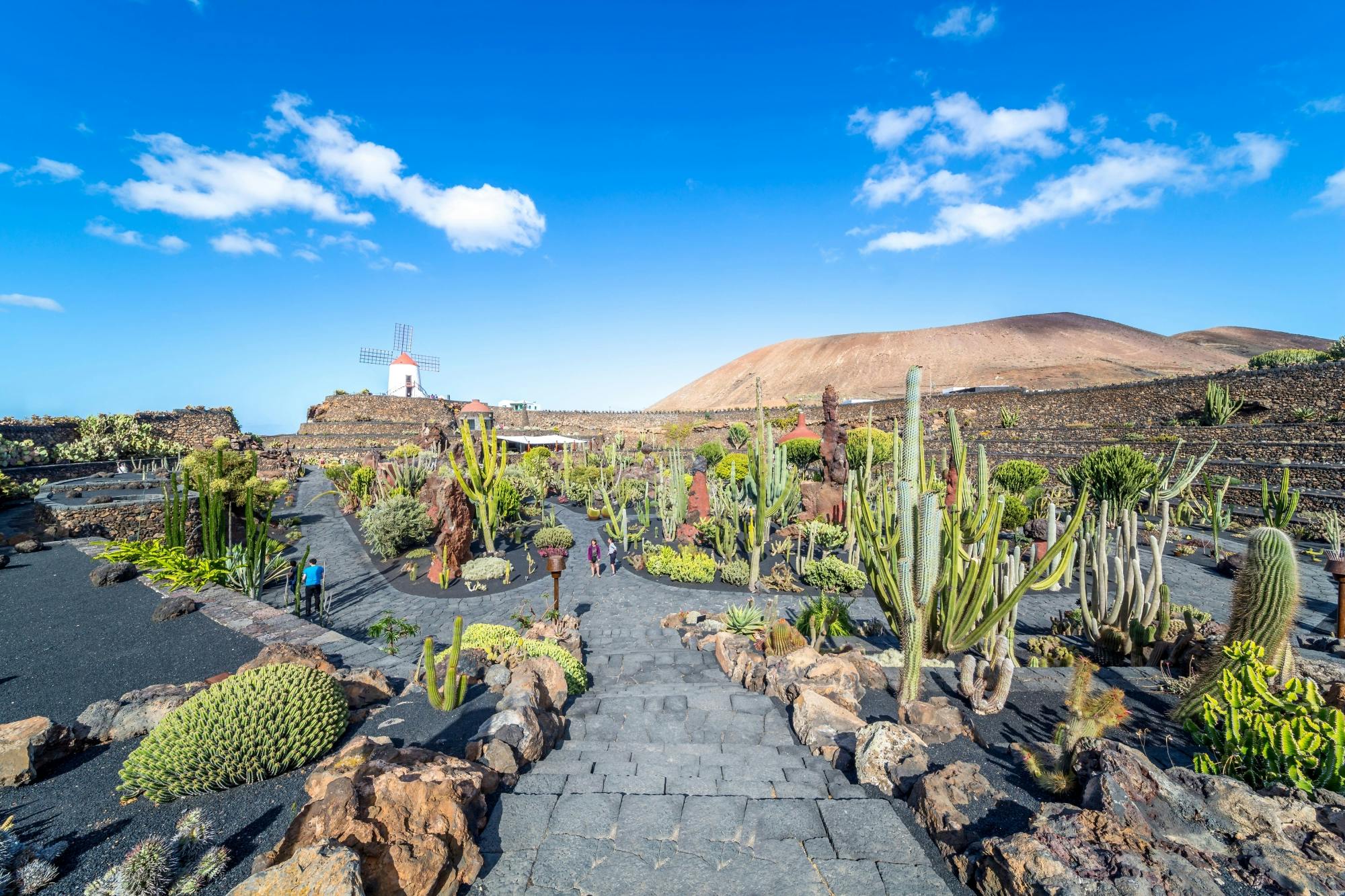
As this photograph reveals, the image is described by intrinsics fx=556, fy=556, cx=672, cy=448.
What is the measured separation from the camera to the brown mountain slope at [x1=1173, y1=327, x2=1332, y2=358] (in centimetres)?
6825

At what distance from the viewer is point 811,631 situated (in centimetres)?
664

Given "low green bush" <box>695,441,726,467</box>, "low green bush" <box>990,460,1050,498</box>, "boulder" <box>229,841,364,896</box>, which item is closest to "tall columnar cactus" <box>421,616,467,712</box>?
"boulder" <box>229,841,364,896</box>

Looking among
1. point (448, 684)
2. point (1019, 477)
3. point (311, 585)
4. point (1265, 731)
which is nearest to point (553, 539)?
point (311, 585)

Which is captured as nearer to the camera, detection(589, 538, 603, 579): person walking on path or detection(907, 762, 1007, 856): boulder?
detection(907, 762, 1007, 856): boulder

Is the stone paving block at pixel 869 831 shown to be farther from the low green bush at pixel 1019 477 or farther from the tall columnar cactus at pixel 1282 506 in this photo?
the low green bush at pixel 1019 477

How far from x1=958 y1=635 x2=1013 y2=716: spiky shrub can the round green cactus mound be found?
4804 mm

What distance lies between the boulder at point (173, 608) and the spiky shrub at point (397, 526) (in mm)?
4804

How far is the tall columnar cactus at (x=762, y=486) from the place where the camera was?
9.48m

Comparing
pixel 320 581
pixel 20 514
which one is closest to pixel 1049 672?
pixel 320 581

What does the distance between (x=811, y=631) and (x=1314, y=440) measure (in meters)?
18.4

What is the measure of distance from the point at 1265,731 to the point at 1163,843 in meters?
1.49

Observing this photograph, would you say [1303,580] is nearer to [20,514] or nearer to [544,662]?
[544,662]

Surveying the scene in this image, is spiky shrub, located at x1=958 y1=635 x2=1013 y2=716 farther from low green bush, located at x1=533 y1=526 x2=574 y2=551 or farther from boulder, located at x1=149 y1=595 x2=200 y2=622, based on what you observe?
low green bush, located at x1=533 y1=526 x2=574 y2=551

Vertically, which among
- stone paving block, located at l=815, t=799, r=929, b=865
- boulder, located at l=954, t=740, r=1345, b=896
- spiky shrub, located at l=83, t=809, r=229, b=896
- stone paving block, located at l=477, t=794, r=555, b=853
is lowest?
stone paving block, located at l=477, t=794, r=555, b=853
